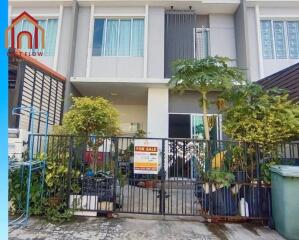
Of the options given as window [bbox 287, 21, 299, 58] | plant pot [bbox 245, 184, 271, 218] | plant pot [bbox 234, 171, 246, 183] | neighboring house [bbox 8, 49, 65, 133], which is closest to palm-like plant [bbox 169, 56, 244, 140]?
plant pot [bbox 234, 171, 246, 183]

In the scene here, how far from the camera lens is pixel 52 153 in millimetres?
5082

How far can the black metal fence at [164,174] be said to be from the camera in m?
4.91

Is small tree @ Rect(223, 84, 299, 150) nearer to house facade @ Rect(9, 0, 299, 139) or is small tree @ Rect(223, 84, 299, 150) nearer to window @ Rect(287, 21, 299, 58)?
house facade @ Rect(9, 0, 299, 139)

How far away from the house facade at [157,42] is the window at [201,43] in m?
0.04

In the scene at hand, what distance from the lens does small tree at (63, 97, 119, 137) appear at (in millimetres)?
6680

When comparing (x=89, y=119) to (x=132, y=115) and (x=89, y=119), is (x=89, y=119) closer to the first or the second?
(x=89, y=119)

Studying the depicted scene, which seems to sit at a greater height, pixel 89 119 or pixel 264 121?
Result: pixel 89 119

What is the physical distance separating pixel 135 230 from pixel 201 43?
26.8 feet

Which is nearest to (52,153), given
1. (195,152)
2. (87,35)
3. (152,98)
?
(195,152)

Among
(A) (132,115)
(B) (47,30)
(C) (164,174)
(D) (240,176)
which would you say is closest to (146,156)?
(C) (164,174)

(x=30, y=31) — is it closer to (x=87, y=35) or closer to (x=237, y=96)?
(x=87, y=35)

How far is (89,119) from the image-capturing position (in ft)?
22.0

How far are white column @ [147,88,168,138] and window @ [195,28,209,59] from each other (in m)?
2.19

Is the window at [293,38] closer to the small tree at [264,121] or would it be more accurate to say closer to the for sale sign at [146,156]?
the small tree at [264,121]
